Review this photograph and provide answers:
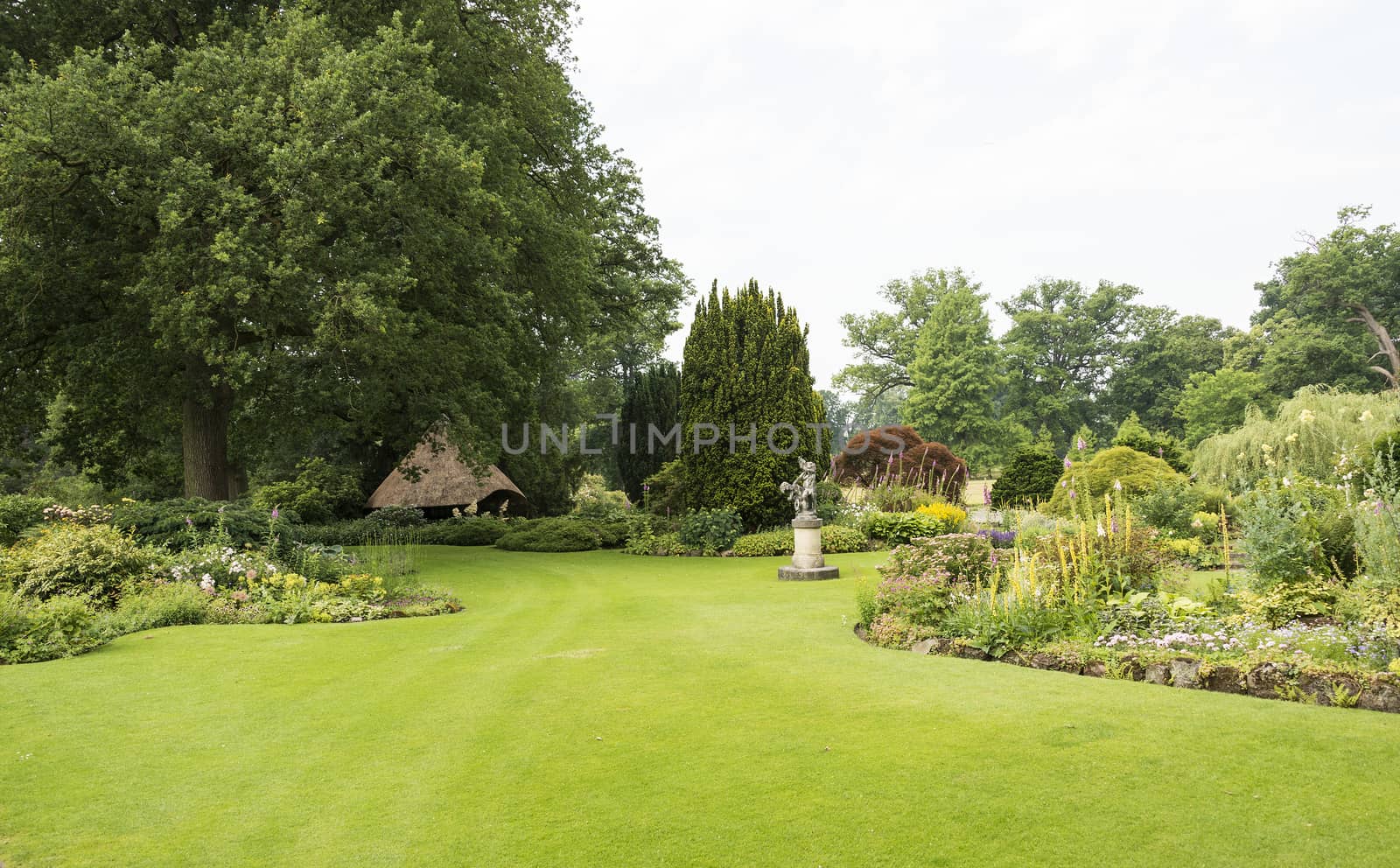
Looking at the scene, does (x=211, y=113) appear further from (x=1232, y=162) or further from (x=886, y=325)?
(x=886, y=325)

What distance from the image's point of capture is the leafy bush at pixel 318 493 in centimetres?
2091

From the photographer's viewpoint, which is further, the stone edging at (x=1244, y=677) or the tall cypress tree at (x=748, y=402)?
the tall cypress tree at (x=748, y=402)

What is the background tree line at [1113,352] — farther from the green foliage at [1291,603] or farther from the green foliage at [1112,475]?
the green foliage at [1291,603]

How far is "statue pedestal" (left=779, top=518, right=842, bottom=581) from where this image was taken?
12.3 m

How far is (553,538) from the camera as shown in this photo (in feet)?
61.9

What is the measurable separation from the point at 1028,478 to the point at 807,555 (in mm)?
14510

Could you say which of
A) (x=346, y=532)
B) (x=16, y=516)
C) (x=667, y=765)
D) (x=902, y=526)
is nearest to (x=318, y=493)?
(x=346, y=532)

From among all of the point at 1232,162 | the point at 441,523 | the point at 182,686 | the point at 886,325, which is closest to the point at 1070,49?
the point at 1232,162

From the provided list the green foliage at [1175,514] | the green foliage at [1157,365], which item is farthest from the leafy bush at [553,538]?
the green foliage at [1157,365]

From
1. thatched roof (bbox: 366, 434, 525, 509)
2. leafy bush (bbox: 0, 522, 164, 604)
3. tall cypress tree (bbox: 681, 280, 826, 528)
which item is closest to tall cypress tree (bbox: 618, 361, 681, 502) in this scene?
thatched roof (bbox: 366, 434, 525, 509)

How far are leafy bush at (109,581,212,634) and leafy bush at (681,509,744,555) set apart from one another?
9455 millimetres

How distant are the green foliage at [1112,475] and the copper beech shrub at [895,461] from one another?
5.99 m

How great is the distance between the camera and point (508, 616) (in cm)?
953

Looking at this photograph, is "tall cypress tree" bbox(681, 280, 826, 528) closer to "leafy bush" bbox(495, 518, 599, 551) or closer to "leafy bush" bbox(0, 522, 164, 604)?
"leafy bush" bbox(495, 518, 599, 551)
